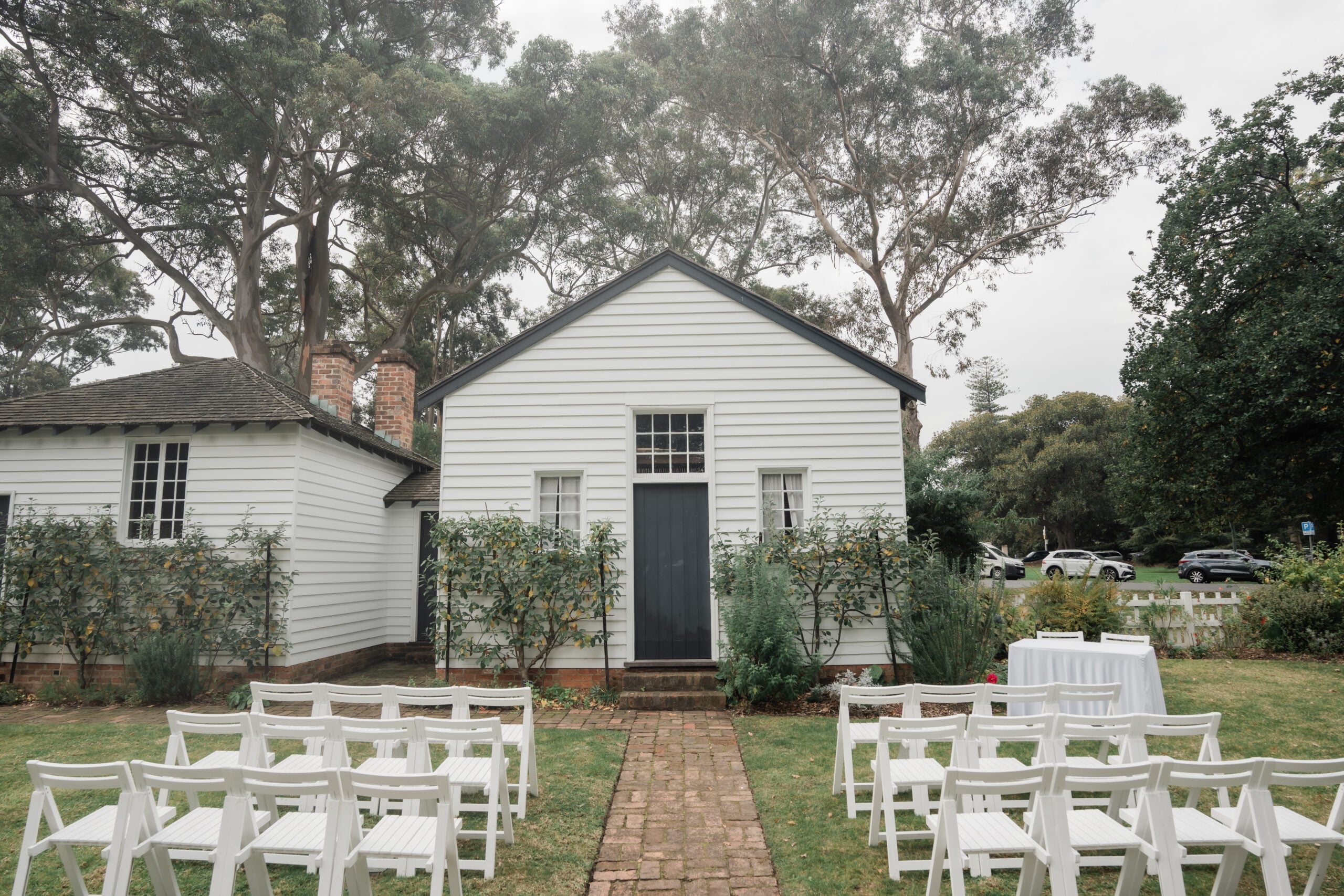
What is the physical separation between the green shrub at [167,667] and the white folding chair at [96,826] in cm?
628

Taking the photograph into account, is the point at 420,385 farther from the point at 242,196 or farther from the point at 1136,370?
the point at 1136,370

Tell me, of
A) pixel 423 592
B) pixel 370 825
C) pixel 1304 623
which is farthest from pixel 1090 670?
pixel 423 592

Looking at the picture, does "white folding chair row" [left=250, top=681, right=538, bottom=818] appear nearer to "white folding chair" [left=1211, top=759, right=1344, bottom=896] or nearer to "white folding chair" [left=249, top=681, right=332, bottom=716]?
"white folding chair" [left=249, top=681, right=332, bottom=716]

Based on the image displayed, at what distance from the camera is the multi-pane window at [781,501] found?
9484 mm

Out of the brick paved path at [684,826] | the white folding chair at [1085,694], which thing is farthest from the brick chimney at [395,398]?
the white folding chair at [1085,694]

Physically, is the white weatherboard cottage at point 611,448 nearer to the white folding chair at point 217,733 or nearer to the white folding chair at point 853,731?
the white folding chair at point 853,731

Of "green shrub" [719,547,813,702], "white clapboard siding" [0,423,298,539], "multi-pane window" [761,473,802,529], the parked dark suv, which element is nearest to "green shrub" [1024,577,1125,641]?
"multi-pane window" [761,473,802,529]

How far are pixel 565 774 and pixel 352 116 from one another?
17156mm

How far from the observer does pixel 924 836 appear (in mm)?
4238

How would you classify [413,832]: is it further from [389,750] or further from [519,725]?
[519,725]

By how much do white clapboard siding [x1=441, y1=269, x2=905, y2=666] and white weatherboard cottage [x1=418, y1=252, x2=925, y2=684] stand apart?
0.02m

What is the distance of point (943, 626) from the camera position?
848 centimetres

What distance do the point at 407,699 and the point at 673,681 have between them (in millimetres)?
4511

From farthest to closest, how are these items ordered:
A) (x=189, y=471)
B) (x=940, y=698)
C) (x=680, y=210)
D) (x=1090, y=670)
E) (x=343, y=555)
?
(x=680, y=210)
(x=343, y=555)
(x=189, y=471)
(x=1090, y=670)
(x=940, y=698)
